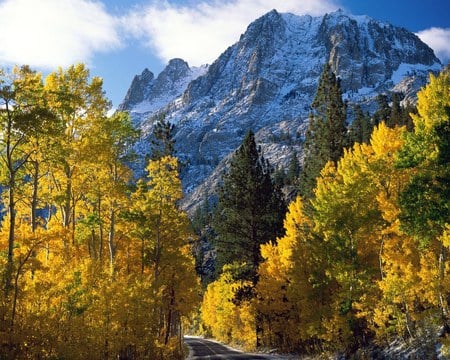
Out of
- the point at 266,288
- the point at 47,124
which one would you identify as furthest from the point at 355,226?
the point at 47,124

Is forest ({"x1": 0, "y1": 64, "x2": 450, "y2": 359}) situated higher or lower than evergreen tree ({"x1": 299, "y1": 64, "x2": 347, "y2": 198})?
lower

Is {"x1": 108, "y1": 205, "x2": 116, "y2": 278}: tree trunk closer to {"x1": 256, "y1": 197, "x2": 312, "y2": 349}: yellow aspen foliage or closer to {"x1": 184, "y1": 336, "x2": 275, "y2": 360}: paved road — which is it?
{"x1": 256, "y1": 197, "x2": 312, "y2": 349}: yellow aspen foliage

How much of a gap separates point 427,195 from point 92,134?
15.1 metres

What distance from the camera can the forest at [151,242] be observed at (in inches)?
609

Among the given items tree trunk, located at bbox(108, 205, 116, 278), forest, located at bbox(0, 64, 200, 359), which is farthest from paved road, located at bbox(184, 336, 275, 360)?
tree trunk, located at bbox(108, 205, 116, 278)

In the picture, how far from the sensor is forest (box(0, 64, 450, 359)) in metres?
15.5

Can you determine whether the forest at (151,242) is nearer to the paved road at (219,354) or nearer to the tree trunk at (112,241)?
the tree trunk at (112,241)

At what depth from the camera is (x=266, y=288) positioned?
33.6 metres

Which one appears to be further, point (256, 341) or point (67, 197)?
point (256, 341)

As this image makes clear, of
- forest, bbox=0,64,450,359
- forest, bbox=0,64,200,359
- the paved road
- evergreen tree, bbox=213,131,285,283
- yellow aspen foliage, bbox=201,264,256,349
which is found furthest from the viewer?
evergreen tree, bbox=213,131,285,283

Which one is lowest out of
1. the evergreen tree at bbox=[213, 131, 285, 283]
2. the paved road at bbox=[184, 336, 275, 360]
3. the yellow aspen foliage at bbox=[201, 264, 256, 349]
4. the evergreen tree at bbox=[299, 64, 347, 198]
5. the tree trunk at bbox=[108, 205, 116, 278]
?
the paved road at bbox=[184, 336, 275, 360]

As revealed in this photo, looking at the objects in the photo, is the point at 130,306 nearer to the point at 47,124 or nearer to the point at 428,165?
the point at 47,124

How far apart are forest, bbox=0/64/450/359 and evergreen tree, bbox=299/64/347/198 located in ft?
32.1

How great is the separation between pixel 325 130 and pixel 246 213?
1299cm
